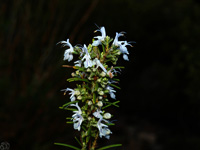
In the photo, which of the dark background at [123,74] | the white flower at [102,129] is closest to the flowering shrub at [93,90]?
the white flower at [102,129]

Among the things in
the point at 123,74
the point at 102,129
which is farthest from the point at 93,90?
the point at 123,74

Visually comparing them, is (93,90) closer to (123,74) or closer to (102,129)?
(102,129)

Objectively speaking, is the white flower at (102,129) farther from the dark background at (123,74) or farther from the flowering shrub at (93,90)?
the dark background at (123,74)

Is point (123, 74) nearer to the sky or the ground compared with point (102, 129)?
nearer to the sky

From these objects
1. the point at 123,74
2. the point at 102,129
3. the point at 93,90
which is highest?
the point at 123,74

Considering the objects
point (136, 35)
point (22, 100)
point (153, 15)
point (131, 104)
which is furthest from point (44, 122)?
point (153, 15)

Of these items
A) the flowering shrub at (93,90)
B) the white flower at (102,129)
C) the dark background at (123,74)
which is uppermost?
the dark background at (123,74)

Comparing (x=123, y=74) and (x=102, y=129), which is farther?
(x=123, y=74)

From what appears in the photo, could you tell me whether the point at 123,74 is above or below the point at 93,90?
above

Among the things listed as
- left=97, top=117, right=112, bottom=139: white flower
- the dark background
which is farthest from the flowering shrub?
the dark background

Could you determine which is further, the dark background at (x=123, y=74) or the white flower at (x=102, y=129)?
the dark background at (x=123, y=74)
